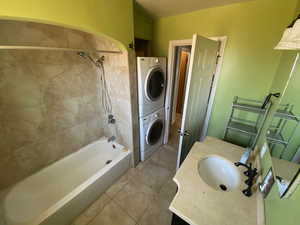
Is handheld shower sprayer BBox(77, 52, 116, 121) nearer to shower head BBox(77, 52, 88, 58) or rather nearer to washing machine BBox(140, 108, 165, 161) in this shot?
shower head BBox(77, 52, 88, 58)

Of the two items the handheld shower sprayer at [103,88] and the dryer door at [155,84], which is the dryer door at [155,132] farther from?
the handheld shower sprayer at [103,88]

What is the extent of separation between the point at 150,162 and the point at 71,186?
1.26m

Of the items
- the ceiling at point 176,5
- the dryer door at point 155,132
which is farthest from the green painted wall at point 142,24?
the dryer door at point 155,132

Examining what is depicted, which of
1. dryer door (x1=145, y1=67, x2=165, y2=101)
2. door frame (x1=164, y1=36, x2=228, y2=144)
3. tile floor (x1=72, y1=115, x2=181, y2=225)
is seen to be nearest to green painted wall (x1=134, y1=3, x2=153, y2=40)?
door frame (x1=164, y1=36, x2=228, y2=144)

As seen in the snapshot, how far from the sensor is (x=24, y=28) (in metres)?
1.29

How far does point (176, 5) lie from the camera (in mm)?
1609

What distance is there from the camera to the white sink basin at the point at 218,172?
3.71 feet

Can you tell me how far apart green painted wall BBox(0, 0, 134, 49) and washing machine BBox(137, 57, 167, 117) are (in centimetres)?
38

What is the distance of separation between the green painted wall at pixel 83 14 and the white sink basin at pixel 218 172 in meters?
1.55

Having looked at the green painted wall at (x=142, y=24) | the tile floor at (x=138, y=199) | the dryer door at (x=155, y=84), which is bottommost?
the tile floor at (x=138, y=199)

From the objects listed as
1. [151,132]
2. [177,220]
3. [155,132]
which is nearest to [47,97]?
[151,132]

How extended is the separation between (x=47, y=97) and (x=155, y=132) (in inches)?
67.7

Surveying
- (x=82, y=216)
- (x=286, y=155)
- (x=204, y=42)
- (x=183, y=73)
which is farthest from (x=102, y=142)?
(x=183, y=73)

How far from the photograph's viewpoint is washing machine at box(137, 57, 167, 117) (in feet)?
5.57
